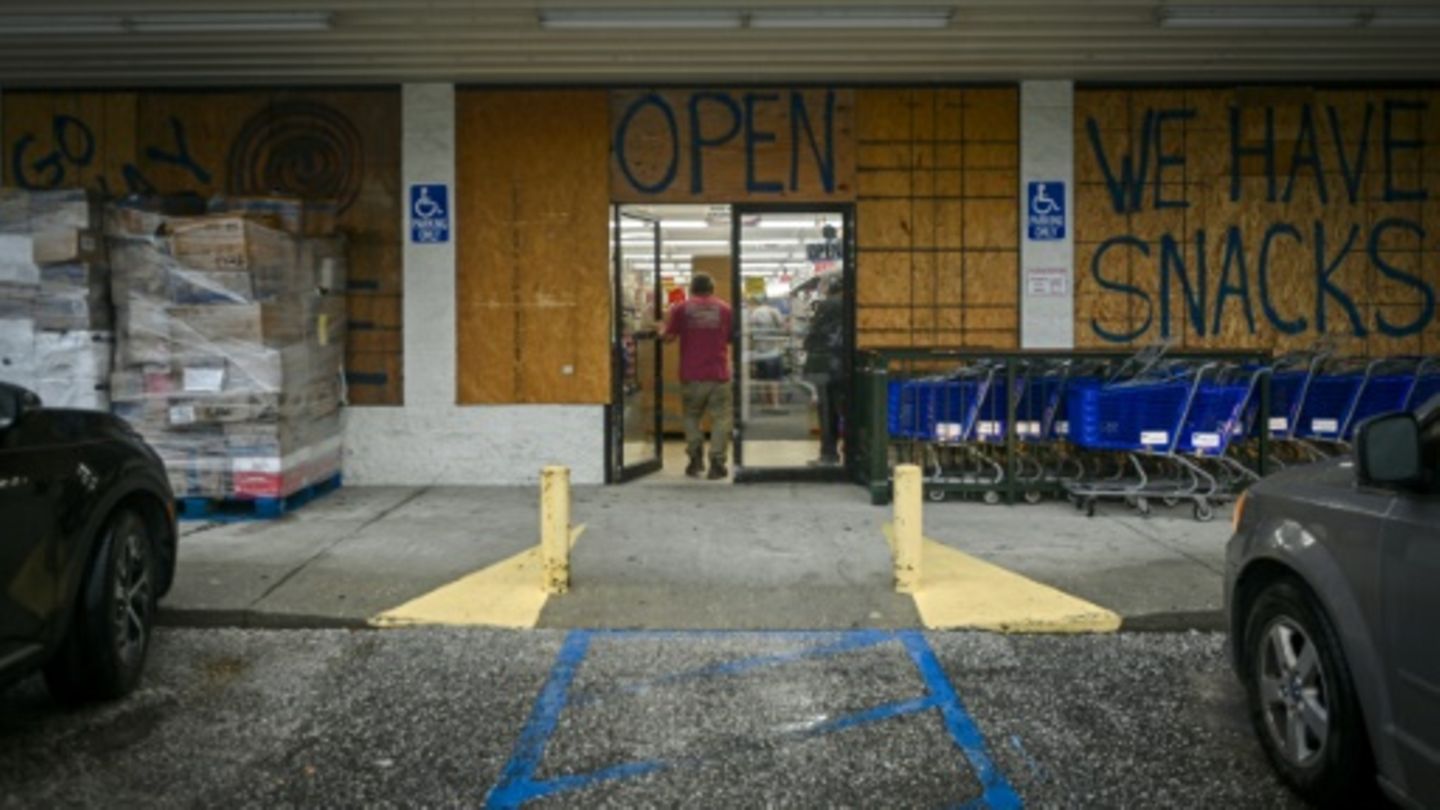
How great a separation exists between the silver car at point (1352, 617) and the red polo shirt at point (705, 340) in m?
7.11

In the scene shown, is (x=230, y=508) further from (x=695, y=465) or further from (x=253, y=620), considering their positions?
(x=695, y=465)

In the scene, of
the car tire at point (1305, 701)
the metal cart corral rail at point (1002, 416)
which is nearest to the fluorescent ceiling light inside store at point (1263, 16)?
the metal cart corral rail at point (1002, 416)

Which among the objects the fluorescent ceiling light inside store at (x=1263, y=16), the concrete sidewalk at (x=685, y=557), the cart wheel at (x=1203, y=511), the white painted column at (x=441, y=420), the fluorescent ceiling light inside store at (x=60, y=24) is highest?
the fluorescent ceiling light inside store at (x=1263, y=16)

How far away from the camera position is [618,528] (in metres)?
9.02

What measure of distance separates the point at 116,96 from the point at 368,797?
363 inches

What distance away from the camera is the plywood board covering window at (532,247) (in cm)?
1108

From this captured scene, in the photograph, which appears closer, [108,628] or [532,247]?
[108,628]

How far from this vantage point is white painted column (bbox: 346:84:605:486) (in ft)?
36.4

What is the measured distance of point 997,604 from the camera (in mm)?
6785

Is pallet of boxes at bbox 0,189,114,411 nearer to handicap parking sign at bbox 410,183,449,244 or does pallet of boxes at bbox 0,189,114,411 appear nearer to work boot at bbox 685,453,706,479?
handicap parking sign at bbox 410,183,449,244

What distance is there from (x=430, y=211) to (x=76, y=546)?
660cm

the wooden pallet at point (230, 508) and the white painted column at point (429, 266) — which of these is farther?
the white painted column at point (429, 266)

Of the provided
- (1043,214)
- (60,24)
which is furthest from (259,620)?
(1043,214)

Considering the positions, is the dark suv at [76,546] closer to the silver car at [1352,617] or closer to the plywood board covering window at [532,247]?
the silver car at [1352,617]
